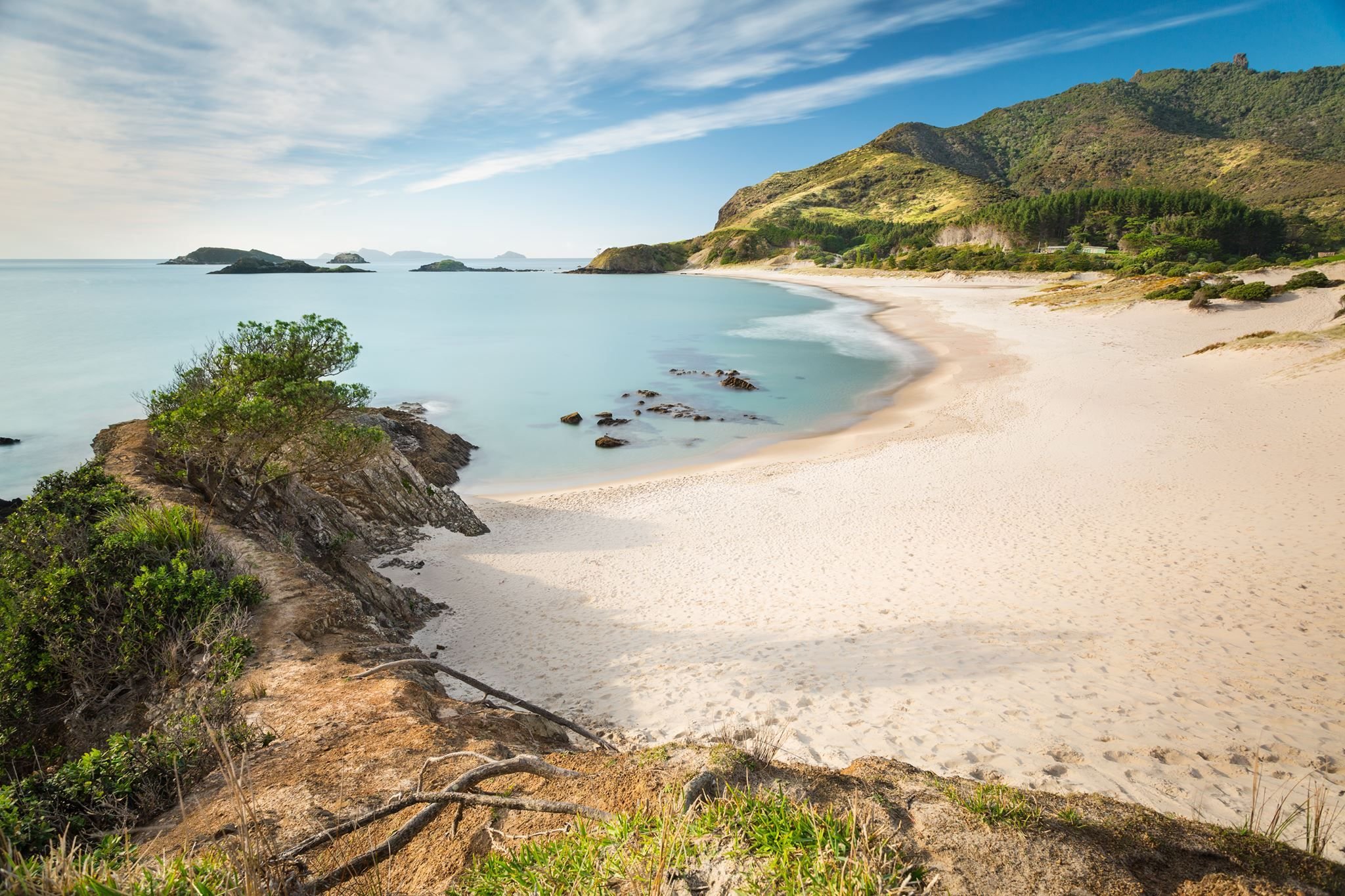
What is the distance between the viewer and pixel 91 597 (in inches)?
233

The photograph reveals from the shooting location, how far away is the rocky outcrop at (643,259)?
16888cm

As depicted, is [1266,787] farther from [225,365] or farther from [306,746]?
[225,365]

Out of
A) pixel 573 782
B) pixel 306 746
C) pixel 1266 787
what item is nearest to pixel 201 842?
pixel 306 746

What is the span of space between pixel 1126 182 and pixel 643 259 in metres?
120

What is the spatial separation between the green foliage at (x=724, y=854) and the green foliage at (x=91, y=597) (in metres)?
4.79

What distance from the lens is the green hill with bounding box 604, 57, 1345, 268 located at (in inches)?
3553

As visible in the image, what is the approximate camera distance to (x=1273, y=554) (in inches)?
419

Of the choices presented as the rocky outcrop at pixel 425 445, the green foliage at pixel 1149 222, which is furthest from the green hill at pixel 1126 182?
the rocky outcrop at pixel 425 445

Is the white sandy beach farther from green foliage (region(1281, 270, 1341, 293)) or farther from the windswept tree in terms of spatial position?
green foliage (region(1281, 270, 1341, 293))

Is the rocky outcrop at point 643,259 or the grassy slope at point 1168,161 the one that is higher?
the grassy slope at point 1168,161

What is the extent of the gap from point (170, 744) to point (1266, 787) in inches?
382

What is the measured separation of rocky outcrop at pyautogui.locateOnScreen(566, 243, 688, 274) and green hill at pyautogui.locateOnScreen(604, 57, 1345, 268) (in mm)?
2755

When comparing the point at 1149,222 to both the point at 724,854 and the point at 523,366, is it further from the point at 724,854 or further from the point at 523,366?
the point at 724,854

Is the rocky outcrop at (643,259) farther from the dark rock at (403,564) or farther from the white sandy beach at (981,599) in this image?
the dark rock at (403,564)
